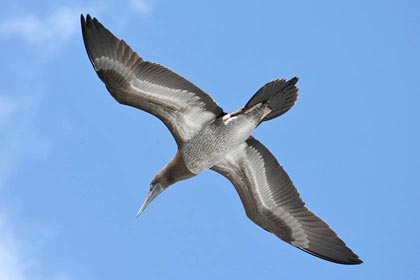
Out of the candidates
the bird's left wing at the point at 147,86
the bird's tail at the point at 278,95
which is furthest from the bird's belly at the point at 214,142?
the bird's tail at the point at 278,95

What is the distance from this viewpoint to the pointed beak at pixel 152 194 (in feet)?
38.1

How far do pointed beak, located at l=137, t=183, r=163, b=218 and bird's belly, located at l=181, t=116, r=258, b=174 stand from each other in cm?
60

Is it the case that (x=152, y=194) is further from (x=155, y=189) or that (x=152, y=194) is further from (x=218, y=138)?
(x=218, y=138)

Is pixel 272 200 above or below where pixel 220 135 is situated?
below

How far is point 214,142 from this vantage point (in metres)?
11.1

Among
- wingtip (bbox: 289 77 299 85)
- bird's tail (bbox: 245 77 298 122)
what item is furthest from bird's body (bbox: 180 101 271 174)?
wingtip (bbox: 289 77 299 85)

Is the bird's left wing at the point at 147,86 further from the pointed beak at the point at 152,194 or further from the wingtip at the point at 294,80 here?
the wingtip at the point at 294,80

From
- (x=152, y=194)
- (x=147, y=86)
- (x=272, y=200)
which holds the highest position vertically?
(x=147, y=86)

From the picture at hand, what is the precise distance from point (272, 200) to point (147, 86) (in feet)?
8.06

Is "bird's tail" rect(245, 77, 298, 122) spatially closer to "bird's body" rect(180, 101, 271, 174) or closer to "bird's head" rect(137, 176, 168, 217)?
"bird's body" rect(180, 101, 271, 174)

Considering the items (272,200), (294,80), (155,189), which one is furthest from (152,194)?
(294,80)

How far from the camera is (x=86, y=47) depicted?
34.2 feet

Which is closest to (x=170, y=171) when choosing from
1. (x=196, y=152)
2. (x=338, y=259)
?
(x=196, y=152)

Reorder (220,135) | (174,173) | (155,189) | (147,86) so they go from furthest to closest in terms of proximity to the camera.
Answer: (155,189)
(174,173)
(220,135)
(147,86)
